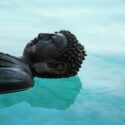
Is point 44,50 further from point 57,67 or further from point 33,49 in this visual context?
point 57,67

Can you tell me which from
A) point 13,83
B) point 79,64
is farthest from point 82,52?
point 13,83

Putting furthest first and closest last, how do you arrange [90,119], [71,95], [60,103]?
[71,95] → [60,103] → [90,119]

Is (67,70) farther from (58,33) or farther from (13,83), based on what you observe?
(13,83)

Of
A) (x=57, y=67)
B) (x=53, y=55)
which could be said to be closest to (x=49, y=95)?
(x=57, y=67)

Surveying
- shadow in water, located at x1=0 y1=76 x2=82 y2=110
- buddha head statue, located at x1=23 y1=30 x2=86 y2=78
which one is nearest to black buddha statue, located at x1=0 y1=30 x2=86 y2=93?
buddha head statue, located at x1=23 y1=30 x2=86 y2=78

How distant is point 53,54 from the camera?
444 cm

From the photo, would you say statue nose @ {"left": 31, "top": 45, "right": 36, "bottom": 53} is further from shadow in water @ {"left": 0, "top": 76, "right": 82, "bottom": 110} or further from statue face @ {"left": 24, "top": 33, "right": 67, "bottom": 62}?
shadow in water @ {"left": 0, "top": 76, "right": 82, "bottom": 110}

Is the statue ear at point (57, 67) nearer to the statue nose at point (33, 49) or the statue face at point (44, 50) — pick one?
the statue face at point (44, 50)

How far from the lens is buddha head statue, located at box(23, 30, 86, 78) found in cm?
441

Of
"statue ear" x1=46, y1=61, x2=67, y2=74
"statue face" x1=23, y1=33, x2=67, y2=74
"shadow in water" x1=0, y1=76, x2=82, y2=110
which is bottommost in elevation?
"shadow in water" x1=0, y1=76, x2=82, y2=110

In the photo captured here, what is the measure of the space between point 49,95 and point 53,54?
885 mm

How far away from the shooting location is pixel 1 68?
3.69m

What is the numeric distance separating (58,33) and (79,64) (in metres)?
0.44

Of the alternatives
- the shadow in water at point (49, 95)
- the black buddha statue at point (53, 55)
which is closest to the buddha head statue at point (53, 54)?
the black buddha statue at point (53, 55)
